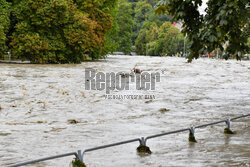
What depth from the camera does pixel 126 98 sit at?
60.0ft

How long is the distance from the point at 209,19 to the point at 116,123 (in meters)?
4.55

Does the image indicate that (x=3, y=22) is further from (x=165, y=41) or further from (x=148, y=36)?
(x=148, y=36)

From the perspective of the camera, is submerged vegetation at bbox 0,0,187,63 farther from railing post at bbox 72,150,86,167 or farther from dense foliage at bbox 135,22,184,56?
dense foliage at bbox 135,22,184,56

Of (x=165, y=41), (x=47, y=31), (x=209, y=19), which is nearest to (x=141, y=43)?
(x=165, y=41)

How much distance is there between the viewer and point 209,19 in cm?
1066

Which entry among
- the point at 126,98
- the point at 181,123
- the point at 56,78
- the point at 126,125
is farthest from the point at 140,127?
the point at 56,78

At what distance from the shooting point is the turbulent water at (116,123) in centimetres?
792

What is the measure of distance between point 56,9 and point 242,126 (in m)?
30.5

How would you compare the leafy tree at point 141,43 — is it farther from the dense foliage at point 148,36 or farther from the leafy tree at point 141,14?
the leafy tree at point 141,14

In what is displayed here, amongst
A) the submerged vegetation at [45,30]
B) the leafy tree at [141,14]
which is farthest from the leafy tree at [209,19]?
the leafy tree at [141,14]

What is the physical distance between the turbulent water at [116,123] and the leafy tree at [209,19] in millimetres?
2592

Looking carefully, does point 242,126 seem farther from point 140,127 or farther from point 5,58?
point 5,58

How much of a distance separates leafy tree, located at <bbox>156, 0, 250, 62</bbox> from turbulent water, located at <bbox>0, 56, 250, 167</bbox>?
259 cm

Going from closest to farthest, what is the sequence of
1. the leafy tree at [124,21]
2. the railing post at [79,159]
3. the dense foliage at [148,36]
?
the railing post at [79,159] < the leafy tree at [124,21] < the dense foliage at [148,36]
